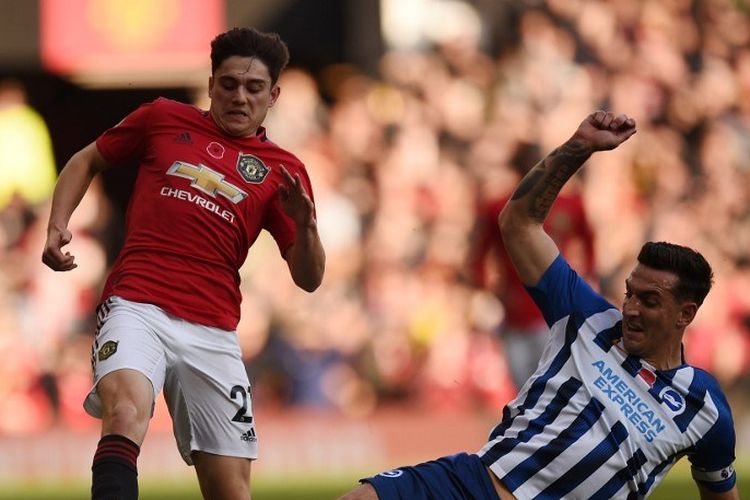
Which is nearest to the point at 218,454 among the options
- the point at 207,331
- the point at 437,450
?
the point at 207,331

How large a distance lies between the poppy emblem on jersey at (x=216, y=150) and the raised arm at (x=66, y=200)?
450 mm

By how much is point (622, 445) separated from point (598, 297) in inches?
→ 23.8

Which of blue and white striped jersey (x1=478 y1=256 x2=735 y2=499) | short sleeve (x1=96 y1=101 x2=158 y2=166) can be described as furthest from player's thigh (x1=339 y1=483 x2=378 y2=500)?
short sleeve (x1=96 y1=101 x2=158 y2=166)

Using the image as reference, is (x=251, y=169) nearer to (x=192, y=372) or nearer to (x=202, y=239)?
(x=202, y=239)

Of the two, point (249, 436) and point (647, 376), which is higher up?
point (647, 376)

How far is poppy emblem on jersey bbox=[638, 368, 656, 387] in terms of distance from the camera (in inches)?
207

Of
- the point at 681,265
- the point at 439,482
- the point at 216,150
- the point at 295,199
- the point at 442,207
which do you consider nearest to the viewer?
the point at 439,482

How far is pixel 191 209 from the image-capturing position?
601cm

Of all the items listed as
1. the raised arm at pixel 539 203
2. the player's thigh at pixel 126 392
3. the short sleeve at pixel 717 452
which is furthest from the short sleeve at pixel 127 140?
Answer: the short sleeve at pixel 717 452

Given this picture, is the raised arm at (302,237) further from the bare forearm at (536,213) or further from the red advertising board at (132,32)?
the red advertising board at (132,32)

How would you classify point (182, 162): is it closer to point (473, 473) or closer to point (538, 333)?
point (473, 473)

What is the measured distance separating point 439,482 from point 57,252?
5.84 feet

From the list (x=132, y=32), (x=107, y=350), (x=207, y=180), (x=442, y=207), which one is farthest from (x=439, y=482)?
(x=132, y=32)

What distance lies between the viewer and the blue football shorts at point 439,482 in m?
5.06
